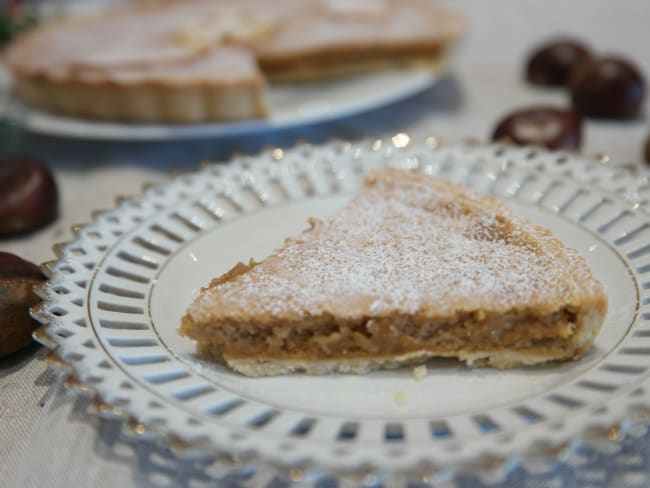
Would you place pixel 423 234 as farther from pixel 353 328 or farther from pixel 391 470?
pixel 391 470

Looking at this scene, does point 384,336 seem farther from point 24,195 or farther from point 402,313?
point 24,195

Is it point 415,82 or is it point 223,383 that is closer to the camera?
point 223,383

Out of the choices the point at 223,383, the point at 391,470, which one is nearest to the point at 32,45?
the point at 223,383

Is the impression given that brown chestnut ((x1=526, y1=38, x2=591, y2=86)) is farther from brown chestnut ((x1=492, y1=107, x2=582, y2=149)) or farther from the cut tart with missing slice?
the cut tart with missing slice

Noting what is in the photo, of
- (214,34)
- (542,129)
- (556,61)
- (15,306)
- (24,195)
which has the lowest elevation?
(15,306)

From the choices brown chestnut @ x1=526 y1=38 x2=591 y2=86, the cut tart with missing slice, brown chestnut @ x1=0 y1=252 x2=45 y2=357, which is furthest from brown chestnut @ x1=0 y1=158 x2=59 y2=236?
brown chestnut @ x1=526 y1=38 x2=591 y2=86

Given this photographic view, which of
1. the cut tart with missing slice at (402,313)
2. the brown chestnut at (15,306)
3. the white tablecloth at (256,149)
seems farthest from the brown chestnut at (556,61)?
the brown chestnut at (15,306)

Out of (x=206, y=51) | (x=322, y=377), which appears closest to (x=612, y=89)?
(x=206, y=51)
